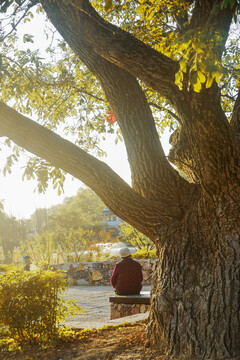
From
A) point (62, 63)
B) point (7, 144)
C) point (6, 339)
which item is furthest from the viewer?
point (62, 63)

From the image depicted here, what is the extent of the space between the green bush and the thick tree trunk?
1.30 meters

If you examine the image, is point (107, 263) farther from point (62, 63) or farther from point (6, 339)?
point (6, 339)

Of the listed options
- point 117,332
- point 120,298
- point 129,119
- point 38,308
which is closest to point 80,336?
point 117,332

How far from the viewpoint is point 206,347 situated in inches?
150

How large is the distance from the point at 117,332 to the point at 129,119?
116 inches

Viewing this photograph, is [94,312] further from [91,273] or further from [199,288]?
[91,273]

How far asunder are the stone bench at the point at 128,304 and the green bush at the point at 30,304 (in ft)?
8.52

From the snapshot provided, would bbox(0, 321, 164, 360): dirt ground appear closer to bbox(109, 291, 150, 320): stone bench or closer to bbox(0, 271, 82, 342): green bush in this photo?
bbox(0, 271, 82, 342): green bush

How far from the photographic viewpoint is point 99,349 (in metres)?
4.38

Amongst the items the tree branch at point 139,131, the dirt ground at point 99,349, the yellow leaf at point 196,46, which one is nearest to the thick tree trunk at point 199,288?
the dirt ground at point 99,349

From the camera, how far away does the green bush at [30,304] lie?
15.0ft

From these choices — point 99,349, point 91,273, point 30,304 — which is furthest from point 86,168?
point 91,273

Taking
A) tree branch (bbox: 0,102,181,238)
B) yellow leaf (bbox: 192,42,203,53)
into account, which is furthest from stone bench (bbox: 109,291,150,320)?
yellow leaf (bbox: 192,42,203,53)

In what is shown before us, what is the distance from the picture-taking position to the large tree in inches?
151
